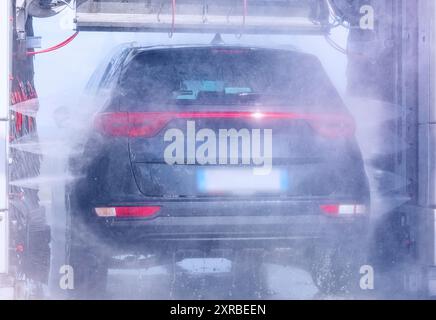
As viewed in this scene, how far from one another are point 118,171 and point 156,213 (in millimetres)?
277

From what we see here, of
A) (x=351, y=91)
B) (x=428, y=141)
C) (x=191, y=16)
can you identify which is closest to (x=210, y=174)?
(x=428, y=141)

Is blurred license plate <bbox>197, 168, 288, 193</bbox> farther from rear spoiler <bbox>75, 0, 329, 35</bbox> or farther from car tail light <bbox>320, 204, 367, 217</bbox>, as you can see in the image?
rear spoiler <bbox>75, 0, 329, 35</bbox>

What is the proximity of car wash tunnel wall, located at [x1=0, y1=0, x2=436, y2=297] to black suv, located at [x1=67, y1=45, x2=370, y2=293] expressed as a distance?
1.54 feet

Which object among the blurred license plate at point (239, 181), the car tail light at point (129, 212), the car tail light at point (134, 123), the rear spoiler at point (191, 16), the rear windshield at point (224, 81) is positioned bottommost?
the car tail light at point (129, 212)

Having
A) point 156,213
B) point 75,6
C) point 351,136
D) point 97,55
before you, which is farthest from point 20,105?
point 351,136

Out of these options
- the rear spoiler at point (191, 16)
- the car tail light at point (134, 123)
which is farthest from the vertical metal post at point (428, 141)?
the car tail light at point (134, 123)

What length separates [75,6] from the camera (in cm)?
464

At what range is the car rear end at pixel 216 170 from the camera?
3479 mm

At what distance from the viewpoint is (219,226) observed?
11.5 ft

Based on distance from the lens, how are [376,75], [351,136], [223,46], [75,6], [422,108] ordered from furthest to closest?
[376,75]
[75,6]
[422,108]
[223,46]
[351,136]

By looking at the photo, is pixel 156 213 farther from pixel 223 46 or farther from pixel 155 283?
pixel 223 46

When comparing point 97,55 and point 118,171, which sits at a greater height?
point 97,55

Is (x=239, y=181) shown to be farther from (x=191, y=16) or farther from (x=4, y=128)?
(x=191, y=16)

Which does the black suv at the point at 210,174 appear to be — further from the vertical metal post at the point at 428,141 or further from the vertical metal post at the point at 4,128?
the vertical metal post at the point at 428,141
